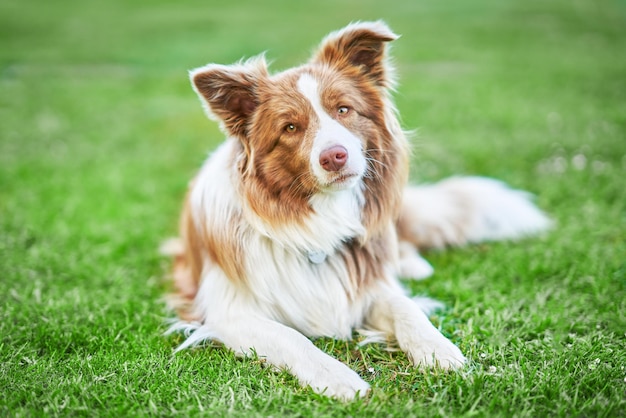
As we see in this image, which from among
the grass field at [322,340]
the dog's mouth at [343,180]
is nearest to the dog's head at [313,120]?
the dog's mouth at [343,180]

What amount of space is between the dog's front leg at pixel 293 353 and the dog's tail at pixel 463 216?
70.4 inches

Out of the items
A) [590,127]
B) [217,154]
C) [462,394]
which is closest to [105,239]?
[217,154]

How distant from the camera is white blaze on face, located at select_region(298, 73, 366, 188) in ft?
10.6

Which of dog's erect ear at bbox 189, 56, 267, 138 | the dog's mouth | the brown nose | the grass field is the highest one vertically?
dog's erect ear at bbox 189, 56, 267, 138

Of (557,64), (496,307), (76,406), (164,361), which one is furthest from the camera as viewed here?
(557,64)

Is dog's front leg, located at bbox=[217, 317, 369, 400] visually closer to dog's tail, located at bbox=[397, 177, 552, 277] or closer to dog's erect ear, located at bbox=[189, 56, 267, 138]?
dog's erect ear, located at bbox=[189, 56, 267, 138]

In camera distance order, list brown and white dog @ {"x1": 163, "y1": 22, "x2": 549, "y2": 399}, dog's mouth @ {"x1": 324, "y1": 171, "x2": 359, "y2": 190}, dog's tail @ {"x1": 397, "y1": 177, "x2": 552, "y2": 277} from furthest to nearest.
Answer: dog's tail @ {"x1": 397, "y1": 177, "x2": 552, "y2": 277}
brown and white dog @ {"x1": 163, "y1": 22, "x2": 549, "y2": 399}
dog's mouth @ {"x1": 324, "y1": 171, "x2": 359, "y2": 190}

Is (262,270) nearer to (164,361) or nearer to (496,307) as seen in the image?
(164,361)

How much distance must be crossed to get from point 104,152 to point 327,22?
1190cm

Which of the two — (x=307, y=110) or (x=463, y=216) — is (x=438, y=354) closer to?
(x=307, y=110)

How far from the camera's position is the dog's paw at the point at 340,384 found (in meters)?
2.95

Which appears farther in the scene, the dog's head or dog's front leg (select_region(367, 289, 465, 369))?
the dog's head

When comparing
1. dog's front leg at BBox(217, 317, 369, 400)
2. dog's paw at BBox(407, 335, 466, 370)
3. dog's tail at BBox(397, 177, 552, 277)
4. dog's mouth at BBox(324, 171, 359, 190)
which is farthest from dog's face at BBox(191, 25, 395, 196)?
dog's tail at BBox(397, 177, 552, 277)

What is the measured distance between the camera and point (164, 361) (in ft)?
11.1
